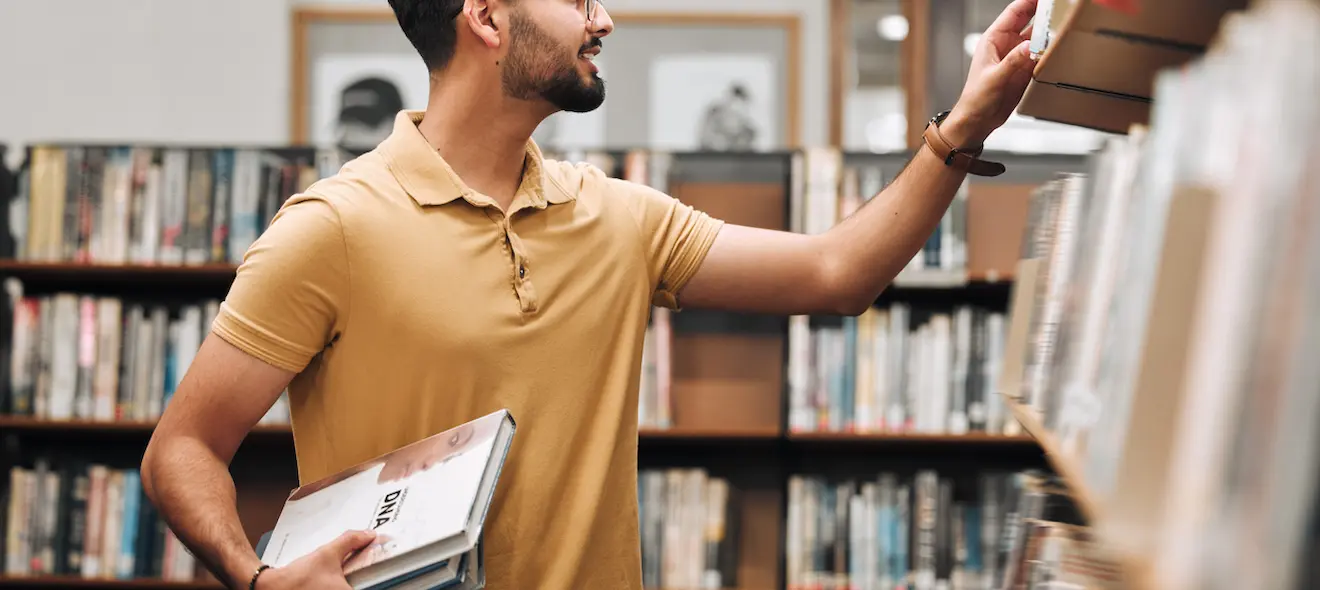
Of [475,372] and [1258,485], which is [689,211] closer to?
[475,372]

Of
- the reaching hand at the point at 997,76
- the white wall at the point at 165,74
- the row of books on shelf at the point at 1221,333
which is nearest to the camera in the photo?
the row of books on shelf at the point at 1221,333

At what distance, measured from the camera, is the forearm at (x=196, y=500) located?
127cm

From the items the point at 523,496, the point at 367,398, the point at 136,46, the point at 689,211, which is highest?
the point at 136,46

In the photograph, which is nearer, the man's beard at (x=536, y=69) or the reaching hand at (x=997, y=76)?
A: the reaching hand at (x=997, y=76)

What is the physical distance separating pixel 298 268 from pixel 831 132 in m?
2.81

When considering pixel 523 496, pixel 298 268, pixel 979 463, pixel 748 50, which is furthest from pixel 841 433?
pixel 298 268

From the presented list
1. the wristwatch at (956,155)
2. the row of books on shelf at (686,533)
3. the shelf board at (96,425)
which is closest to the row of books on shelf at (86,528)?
the shelf board at (96,425)

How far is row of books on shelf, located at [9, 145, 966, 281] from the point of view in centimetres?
304

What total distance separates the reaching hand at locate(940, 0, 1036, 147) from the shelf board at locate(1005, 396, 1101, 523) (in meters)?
0.38

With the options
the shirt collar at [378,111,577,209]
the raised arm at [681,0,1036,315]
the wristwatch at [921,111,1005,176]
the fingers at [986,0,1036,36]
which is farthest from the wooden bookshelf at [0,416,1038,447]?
the fingers at [986,0,1036,36]

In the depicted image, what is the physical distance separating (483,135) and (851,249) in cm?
50

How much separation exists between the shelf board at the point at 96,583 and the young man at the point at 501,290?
6.42ft

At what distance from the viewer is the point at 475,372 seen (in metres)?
1.32

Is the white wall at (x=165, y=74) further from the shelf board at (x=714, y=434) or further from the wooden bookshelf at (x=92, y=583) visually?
the wooden bookshelf at (x=92, y=583)
